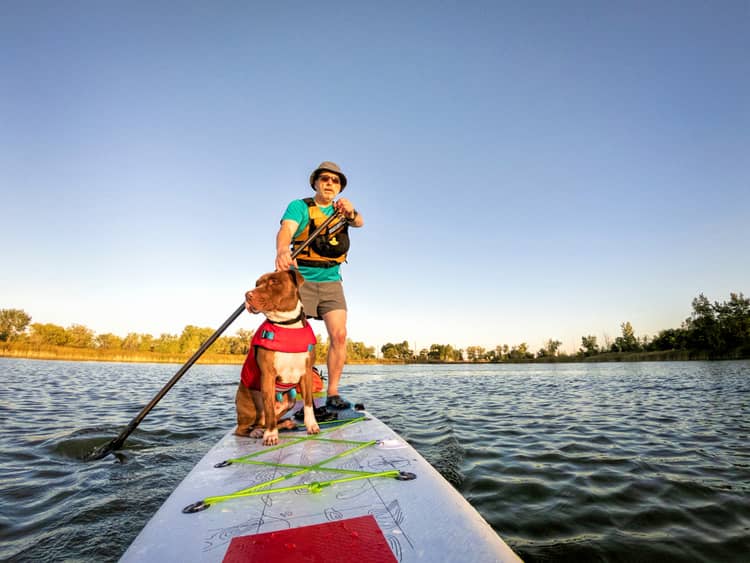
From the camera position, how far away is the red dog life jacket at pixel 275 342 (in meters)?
3.47

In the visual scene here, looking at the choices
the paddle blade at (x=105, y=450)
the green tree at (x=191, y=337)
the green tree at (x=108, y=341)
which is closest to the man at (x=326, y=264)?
the paddle blade at (x=105, y=450)

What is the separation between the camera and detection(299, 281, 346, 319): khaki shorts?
5.14m

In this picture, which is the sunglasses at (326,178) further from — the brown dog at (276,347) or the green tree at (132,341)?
the green tree at (132,341)

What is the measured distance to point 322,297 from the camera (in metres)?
5.21

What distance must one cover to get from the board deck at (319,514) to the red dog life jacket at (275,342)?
0.79 metres

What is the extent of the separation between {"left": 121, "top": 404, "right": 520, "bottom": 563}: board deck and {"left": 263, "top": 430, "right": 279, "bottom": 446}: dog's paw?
0.28 metres

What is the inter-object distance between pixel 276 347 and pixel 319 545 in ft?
6.62

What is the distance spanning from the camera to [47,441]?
17.7 ft

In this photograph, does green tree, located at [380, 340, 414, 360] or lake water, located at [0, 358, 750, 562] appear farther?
green tree, located at [380, 340, 414, 360]

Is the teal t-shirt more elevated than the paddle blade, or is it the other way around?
the teal t-shirt

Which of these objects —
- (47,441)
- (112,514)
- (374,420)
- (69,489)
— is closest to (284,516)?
(112,514)

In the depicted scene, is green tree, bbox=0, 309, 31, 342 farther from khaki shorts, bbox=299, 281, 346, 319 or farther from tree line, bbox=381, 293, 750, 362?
tree line, bbox=381, 293, 750, 362

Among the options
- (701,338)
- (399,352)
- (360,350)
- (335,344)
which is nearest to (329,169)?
(335,344)

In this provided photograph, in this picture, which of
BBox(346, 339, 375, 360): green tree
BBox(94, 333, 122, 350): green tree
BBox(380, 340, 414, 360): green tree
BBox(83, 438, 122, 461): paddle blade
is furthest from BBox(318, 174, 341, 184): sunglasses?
BBox(380, 340, 414, 360): green tree
